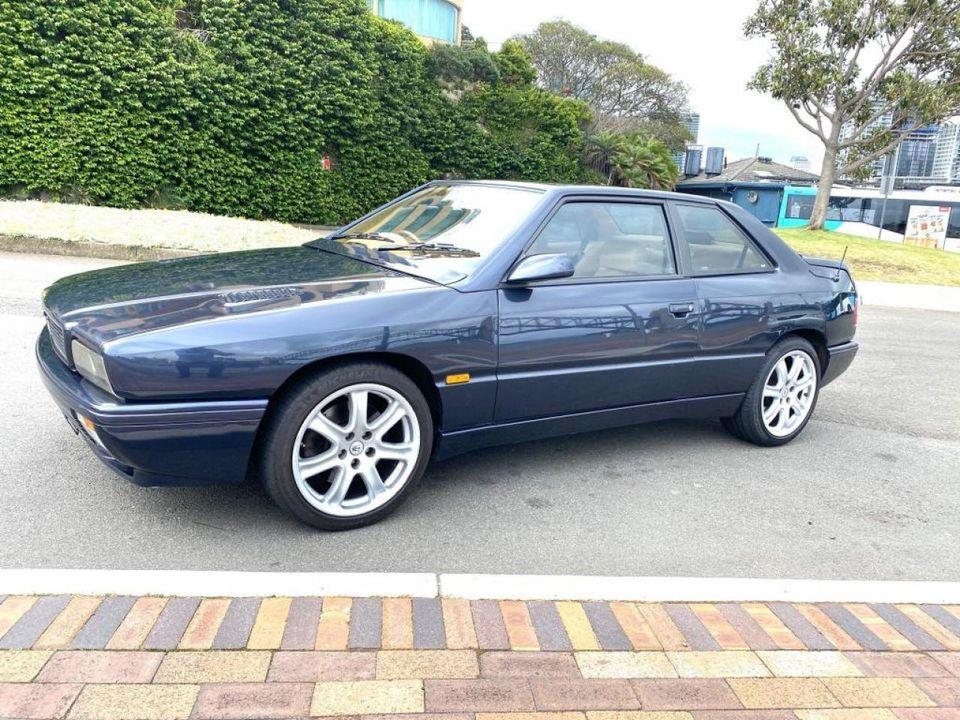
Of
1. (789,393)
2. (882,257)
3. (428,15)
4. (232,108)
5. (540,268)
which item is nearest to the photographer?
(540,268)

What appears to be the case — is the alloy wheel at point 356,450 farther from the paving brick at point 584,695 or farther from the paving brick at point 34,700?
the paving brick at point 584,695

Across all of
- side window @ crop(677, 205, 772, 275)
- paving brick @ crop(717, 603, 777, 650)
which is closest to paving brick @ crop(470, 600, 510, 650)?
paving brick @ crop(717, 603, 777, 650)

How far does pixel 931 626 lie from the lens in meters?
2.76

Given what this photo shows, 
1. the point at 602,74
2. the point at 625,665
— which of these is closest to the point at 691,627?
the point at 625,665

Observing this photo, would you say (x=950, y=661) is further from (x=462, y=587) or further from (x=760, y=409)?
(x=760, y=409)

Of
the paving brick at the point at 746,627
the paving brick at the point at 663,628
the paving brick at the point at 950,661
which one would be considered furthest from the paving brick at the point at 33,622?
the paving brick at the point at 950,661

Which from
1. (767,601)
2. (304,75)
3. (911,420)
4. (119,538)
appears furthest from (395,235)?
(304,75)

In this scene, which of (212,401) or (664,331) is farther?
(664,331)

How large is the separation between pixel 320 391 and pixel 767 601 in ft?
6.05

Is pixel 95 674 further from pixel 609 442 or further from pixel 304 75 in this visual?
pixel 304 75

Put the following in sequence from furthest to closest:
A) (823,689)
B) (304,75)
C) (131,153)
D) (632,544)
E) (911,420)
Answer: (304,75) < (131,153) < (911,420) < (632,544) < (823,689)

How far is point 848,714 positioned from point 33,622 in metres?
2.47

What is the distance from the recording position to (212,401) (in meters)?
2.82

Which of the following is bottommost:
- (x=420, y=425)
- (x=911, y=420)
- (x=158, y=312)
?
(x=911, y=420)
